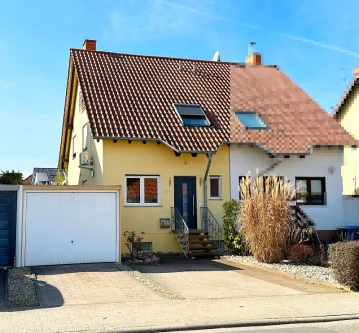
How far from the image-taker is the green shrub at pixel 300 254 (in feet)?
53.0

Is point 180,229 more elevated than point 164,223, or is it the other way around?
point 164,223

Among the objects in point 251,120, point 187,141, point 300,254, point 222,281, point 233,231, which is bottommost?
point 222,281

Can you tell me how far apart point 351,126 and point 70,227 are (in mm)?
18354

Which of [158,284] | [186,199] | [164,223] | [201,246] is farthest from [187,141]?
[158,284]

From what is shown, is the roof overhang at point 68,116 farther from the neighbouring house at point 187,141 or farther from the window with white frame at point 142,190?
the window with white frame at point 142,190

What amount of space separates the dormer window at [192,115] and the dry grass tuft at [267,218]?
5.23 metres

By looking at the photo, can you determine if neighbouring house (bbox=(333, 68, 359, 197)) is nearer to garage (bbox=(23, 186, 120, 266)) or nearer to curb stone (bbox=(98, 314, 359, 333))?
garage (bbox=(23, 186, 120, 266))

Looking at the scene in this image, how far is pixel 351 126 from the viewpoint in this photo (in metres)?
28.1

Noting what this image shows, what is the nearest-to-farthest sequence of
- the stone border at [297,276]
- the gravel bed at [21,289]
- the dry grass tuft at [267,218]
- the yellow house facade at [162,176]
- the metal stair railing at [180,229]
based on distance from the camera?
the gravel bed at [21,289], the stone border at [297,276], the dry grass tuft at [267,218], the metal stair railing at [180,229], the yellow house facade at [162,176]

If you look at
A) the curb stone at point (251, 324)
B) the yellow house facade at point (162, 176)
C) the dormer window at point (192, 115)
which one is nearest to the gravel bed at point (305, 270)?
the curb stone at point (251, 324)

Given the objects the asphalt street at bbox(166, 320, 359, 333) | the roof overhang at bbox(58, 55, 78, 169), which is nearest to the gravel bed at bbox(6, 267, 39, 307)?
the asphalt street at bbox(166, 320, 359, 333)

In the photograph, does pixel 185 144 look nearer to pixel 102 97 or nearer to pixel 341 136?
pixel 102 97

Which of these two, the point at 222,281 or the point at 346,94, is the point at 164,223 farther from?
the point at 346,94

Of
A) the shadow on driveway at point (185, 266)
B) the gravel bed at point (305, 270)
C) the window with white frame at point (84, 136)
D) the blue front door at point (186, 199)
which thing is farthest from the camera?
the window with white frame at point (84, 136)
